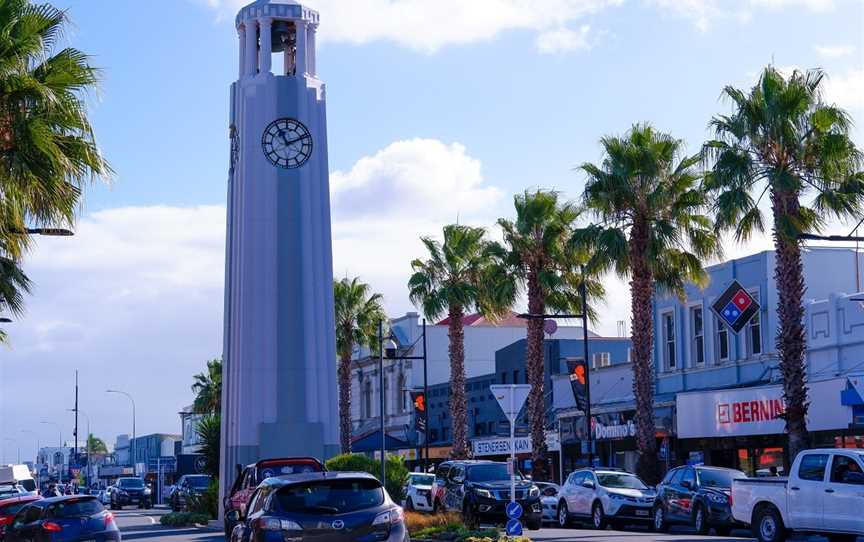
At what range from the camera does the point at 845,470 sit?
70.3 ft

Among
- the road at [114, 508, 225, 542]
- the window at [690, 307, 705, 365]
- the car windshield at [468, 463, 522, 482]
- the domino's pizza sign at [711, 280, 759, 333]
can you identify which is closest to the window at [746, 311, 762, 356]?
the domino's pizza sign at [711, 280, 759, 333]

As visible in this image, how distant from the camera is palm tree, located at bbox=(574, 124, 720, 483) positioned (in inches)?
1559

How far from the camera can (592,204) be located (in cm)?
4091

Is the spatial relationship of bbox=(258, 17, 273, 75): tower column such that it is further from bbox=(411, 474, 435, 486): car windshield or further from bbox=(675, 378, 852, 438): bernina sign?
bbox=(675, 378, 852, 438): bernina sign

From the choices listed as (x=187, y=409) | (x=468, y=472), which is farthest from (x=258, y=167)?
(x=187, y=409)

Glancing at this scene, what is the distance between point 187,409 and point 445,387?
246 feet

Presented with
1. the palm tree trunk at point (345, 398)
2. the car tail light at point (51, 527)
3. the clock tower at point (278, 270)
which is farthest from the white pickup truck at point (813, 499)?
the palm tree trunk at point (345, 398)

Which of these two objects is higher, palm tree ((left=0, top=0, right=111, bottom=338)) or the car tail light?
palm tree ((left=0, top=0, right=111, bottom=338))

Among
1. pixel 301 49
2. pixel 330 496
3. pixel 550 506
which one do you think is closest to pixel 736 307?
pixel 550 506

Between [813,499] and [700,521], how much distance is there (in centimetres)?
817

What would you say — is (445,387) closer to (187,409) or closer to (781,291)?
(781,291)

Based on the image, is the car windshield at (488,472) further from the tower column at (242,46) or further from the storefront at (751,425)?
the tower column at (242,46)

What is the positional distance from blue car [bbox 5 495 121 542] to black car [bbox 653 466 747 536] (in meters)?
13.7

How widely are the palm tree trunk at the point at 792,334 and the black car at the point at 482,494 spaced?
650cm
